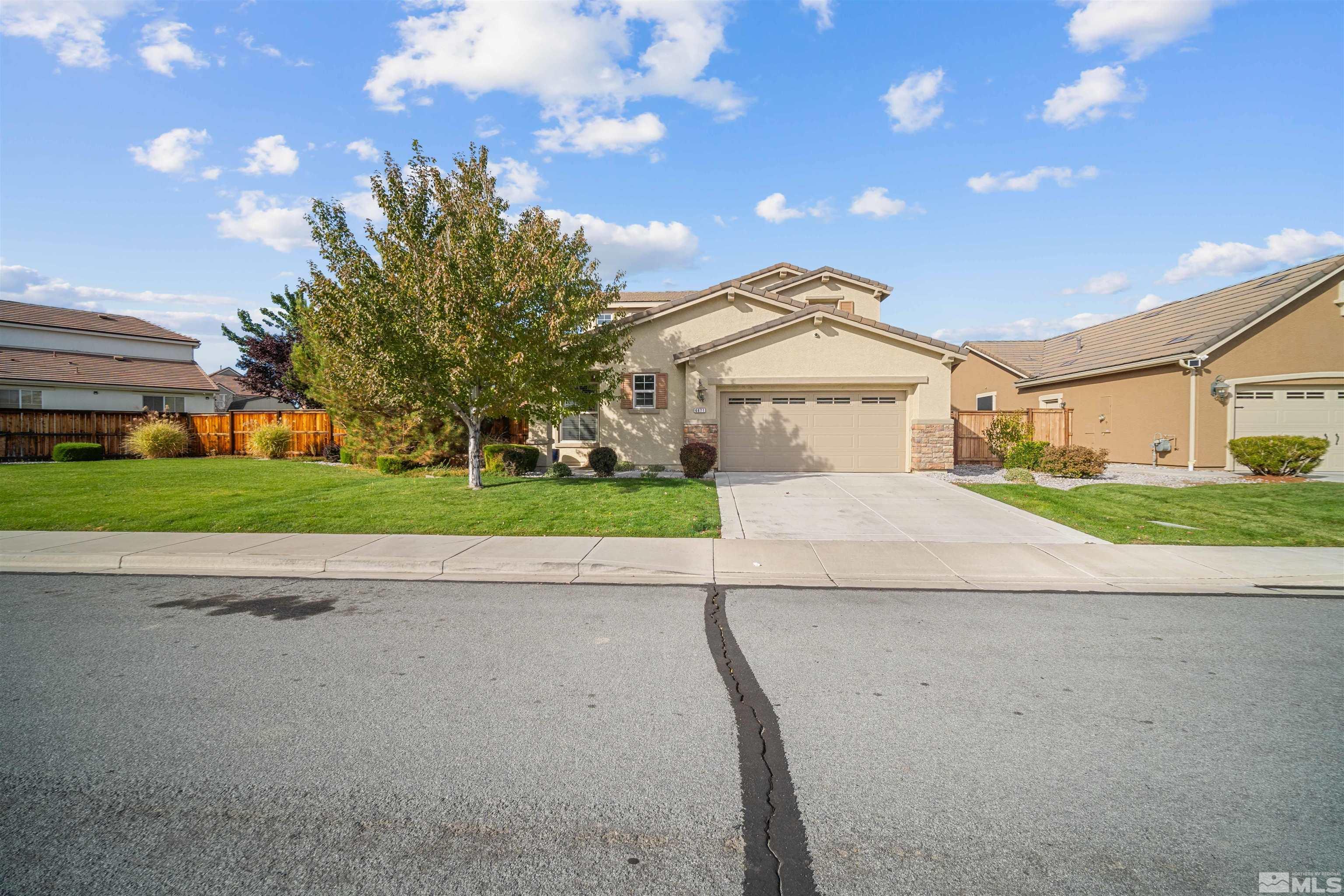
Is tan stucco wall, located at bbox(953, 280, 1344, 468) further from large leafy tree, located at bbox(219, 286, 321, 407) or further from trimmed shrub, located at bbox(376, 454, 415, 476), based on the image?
Answer: large leafy tree, located at bbox(219, 286, 321, 407)

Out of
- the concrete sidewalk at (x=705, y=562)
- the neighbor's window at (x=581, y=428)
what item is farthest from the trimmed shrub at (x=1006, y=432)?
the neighbor's window at (x=581, y=428)

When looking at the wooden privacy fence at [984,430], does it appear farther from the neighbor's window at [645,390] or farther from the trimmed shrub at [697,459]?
the neighbor's window at [645,390]

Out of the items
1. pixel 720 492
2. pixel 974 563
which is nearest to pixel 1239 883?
pixel 974 563

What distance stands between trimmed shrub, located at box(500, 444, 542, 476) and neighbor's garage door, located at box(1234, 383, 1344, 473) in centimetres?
2022

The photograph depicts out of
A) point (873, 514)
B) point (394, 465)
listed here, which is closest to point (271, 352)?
point (394, 465)

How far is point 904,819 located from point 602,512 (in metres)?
8.75

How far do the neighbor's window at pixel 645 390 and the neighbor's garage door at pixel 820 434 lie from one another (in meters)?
2.15

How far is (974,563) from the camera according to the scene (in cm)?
839

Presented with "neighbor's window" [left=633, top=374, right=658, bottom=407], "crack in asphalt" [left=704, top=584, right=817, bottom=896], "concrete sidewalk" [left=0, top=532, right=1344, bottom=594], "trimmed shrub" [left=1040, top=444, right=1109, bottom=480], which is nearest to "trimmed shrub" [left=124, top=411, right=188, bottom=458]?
"concrete sidewalk" [left=0, top=532, right=1344, bottom=594]

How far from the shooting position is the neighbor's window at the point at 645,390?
19359 millimetres

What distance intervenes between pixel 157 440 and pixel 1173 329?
36.5 meters

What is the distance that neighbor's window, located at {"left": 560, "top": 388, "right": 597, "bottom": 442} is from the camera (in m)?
19.6

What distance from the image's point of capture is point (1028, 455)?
18719 mm

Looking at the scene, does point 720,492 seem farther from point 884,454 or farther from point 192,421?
point 192,421
